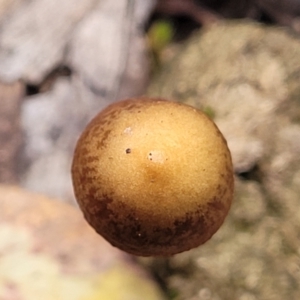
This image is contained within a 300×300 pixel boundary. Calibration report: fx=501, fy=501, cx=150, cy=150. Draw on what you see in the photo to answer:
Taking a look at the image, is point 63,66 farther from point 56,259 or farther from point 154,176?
point 154,176

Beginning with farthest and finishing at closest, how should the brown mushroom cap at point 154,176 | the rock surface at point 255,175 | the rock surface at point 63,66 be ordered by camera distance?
the rock surface at point 63,66 < the rock surface at point 255,175 < the brown mushroom cap at point 154,176

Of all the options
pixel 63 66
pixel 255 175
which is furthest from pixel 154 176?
pixel 63 66

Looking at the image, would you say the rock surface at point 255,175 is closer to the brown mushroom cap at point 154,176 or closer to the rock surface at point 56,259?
the rock surface at point 56,259

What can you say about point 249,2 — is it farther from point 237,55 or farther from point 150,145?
point 150,145

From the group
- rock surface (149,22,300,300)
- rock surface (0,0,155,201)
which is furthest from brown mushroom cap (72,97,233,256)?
rock surface (0,0,155,201)

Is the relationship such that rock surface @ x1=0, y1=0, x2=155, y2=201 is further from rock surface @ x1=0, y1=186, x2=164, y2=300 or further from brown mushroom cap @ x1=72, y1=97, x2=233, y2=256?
brown mushroom cap @ x1=72, y1=97, x2=233, y2=256

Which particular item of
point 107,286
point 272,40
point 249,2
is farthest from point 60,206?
→ point 249,2

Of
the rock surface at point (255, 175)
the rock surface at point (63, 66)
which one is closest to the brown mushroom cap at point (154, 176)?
the rock surface at point (255, 175)
